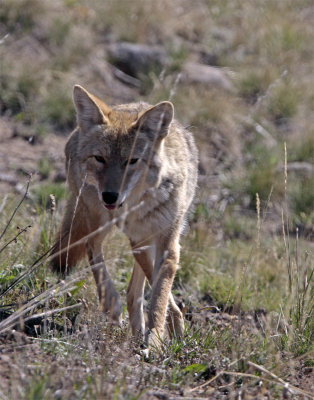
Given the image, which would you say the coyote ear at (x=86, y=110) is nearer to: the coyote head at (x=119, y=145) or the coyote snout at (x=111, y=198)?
the coyote head at (x=119, y=145)

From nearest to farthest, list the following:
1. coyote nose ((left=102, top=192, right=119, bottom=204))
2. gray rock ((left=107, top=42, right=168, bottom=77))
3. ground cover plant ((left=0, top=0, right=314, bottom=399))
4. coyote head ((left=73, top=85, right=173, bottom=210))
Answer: ground cover plant ((left=0, top=0, right=314, bottom=399)) < coyote nose ((left=102, top=192, right=119, bottom=204)) < coyote head ((left=73, top=85, right=173, bottom=210)) < gray rock ((left=107, top=42, right=168, bottom=77))

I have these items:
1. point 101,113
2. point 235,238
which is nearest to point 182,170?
point 101,113

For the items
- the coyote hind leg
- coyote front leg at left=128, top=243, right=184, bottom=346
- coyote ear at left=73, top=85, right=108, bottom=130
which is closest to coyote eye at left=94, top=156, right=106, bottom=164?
coyote ear at left=73, top=85, right=108, bottom=130

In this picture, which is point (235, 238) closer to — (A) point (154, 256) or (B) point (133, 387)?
(A) point (154, 256)

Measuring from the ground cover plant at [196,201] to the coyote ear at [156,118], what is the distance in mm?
865

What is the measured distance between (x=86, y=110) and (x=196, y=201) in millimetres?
2285

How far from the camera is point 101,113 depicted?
4863mm

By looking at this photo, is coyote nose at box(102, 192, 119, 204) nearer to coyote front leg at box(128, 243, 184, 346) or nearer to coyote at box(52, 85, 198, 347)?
coyote at box(52, 85, 198, 347)

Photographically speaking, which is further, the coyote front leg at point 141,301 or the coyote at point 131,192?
the coyote front leg at point 141,301

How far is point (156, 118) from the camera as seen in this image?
482 cm

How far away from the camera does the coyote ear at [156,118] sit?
473cm

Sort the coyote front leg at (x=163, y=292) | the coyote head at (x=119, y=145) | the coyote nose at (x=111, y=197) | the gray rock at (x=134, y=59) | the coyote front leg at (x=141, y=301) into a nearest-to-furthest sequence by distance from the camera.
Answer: the coyote nose at (x=111, y=197) → the coyote head at (x=119, y=145) → the coyote front leg at (x=163, y=292) → the coyote front leg at (x=141, y=301) → the gray rock at (x=134, y=59)

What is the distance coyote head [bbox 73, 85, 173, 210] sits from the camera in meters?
4.65

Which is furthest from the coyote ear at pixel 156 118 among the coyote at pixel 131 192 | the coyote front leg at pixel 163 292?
the coyote front leg at pixel 163 292
